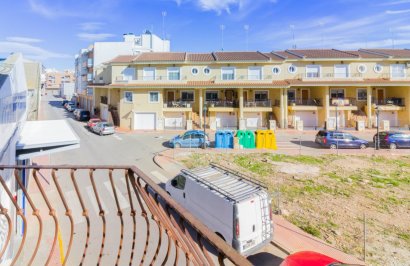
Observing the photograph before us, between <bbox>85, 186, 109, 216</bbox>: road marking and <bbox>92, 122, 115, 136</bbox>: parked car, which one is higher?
<bbox>92, 122, 115, 136</bbox>: parked car

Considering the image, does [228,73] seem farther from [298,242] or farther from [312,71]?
[298,242]

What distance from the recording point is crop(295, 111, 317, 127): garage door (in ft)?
116

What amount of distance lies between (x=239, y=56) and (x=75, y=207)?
101 feet

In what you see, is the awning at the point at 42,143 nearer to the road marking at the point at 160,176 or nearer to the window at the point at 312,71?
the road marking at the point at 160,176

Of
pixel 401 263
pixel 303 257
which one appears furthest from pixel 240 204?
pixel 401 263

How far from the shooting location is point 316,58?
35.7 meters

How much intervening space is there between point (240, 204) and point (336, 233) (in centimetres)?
416

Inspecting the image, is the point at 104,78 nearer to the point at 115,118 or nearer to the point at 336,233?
the point at 115,118

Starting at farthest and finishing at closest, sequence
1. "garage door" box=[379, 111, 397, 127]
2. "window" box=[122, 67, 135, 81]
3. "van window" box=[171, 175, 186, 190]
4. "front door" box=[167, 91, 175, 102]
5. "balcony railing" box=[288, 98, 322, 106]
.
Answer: "window" box=[122, 67, 135, 81] < "front door" box=[167, 91, 175, 102] < "balcony railing" box=[288, 98, 322, 106] < "garage door" box=[379, 111, 397, 127] < "van window" box=[171, 175, 186, 190]

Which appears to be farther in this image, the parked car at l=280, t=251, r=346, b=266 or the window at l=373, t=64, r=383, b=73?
the window at l=373, t=64, r=383, b=73

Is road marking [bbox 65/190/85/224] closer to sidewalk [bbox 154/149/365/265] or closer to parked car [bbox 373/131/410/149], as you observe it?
sidewalk [bbox 154/149/365/265]

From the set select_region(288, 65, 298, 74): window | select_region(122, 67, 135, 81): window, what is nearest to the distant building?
select_region(122, 67, 135, 81): window

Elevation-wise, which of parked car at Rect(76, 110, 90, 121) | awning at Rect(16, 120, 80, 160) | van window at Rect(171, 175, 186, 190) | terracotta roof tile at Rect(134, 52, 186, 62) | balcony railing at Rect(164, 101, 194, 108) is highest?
terracotta roof tile at Rect(134, 52, 186, 62)

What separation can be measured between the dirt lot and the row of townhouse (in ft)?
45.9
